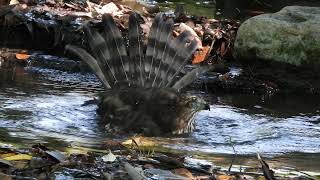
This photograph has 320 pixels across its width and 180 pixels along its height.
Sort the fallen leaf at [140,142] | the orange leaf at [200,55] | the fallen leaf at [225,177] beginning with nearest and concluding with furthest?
1. the fallen leaf at [225,177]
2. the fallen leaf at [140,142]
3. the orange leaf at [200,55]

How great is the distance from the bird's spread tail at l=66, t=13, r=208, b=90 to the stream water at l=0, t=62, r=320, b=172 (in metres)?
0.39

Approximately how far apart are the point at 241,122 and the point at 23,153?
242 cm

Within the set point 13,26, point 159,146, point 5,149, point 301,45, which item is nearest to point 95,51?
point 159,146

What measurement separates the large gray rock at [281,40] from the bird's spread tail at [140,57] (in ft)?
6.77

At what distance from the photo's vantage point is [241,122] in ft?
17.8

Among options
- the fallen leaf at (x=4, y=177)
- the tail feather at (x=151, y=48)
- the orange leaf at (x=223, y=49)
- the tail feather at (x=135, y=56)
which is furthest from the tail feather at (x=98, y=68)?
the orange leaf at (x=223, y=49)

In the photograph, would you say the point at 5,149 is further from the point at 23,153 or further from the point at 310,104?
the point at 310,104

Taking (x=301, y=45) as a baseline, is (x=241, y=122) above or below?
below

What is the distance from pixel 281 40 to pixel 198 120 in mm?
2095

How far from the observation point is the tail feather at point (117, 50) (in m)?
5.16

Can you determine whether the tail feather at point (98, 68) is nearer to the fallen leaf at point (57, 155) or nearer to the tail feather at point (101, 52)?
the tail feather at point (101, 52)

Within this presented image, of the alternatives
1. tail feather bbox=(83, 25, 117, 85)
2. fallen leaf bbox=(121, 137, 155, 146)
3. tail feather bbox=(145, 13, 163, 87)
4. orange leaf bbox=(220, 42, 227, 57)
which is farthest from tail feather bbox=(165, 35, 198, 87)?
orange leaf bbox=(220, 42, 227, 57)

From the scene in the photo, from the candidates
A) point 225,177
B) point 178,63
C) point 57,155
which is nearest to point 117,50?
point 178,63

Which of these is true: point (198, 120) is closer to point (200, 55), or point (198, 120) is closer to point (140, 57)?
point (140, 57)
